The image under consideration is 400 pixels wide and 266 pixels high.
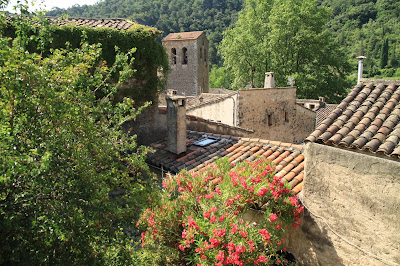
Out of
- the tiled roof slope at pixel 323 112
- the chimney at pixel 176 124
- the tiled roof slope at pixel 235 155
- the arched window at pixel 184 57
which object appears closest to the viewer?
the tiled roof slope at pixel 235 155

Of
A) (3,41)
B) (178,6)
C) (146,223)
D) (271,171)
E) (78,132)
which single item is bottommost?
(146,223)

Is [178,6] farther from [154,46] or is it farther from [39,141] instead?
[39,141]

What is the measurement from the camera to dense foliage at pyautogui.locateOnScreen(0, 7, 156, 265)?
3328 mm

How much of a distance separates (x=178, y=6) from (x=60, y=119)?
8095 centimetres

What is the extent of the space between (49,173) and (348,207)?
4.25 metres

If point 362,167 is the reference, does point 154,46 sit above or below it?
above

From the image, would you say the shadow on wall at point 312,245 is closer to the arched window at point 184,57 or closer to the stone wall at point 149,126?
the stone wall at point 149,126

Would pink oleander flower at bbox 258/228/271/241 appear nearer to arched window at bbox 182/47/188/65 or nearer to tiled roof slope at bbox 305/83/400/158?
tiled roof slope at bbox 305/83/400/158

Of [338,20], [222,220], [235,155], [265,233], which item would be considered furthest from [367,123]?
[338,20]

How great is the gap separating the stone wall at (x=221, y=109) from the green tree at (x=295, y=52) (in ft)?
37.5

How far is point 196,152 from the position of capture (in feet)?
30.9

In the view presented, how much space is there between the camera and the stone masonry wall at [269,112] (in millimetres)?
Result: 14375

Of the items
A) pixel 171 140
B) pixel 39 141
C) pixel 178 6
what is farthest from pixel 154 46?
pixel 178 6

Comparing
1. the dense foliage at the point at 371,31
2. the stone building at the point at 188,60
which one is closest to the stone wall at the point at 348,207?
the stone building at the point at 188,60
